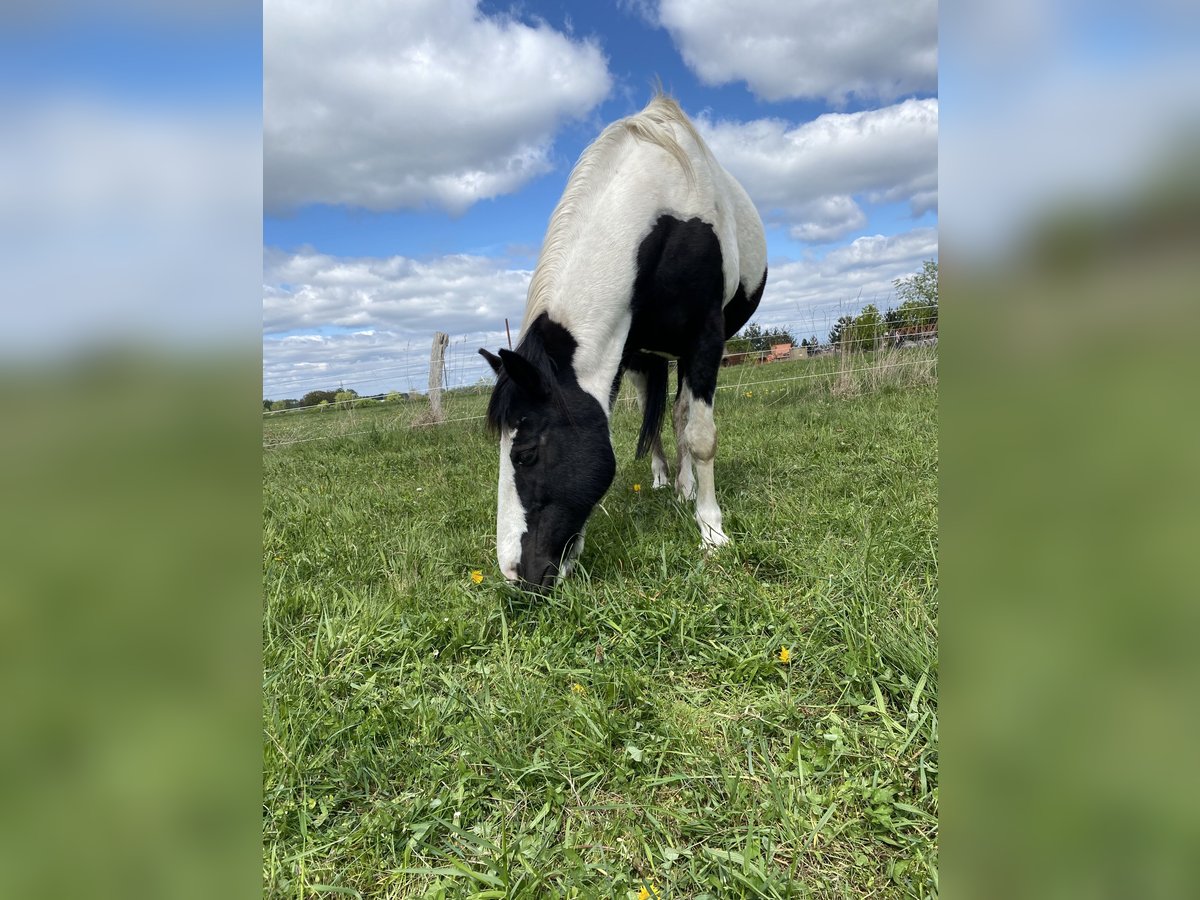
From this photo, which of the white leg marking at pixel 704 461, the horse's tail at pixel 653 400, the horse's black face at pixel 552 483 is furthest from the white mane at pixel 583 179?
the horse's tail at pixel 653 400

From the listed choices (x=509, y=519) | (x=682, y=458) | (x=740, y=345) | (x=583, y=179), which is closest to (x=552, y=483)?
(x=509, y=519)

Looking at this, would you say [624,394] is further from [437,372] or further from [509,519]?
[509,519]

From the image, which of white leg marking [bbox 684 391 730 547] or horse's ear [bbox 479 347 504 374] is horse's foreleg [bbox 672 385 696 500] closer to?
white leg marking [bbox 684 391 730 547]

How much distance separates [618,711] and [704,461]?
209 centimetres

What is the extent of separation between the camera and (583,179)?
3.73 m

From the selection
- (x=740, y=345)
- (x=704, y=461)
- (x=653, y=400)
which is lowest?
(x=704, y=461)

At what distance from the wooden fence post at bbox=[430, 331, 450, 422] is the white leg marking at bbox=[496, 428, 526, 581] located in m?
7.22

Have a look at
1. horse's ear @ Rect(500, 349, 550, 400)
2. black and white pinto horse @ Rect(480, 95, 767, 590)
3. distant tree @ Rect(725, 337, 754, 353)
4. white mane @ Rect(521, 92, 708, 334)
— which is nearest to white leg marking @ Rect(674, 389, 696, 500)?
black and white pinto horse @ Rect(480, 95, 767, 590)

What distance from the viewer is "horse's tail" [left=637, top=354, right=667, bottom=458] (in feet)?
17.7

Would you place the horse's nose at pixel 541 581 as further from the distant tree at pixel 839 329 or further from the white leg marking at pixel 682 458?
the distant tree at pixel 839 329

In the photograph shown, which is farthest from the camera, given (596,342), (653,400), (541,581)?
(653,400)
